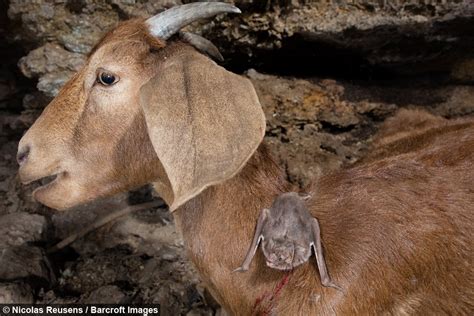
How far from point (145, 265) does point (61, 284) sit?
0.58m

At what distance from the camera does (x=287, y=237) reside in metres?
2.25

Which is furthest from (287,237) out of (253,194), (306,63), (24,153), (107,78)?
(306,63)

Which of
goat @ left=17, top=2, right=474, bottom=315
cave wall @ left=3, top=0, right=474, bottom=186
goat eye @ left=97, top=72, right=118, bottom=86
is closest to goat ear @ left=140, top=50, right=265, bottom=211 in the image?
goat @ left=17, top=2, right=474, bottom=315

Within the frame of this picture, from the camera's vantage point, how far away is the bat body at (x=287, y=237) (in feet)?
7.38

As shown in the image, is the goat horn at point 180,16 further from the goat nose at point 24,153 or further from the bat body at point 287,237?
the bat body at point 287,237

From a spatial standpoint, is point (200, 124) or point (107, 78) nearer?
point (200, 124)

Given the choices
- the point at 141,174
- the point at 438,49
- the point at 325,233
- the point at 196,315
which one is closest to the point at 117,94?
the point at 141,174

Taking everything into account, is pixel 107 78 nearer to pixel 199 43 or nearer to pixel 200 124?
pixel 199 43

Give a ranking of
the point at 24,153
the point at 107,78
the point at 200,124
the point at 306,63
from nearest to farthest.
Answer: the point at 200,124, the point at 107,78, the point at 24,153, the point at 306,63

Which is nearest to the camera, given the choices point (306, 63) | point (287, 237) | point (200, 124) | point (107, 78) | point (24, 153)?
point (200, 124)

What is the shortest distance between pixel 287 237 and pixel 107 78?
1052 millimetres

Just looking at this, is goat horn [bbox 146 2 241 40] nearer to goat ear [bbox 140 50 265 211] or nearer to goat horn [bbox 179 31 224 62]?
goat horn [bbox 179 31 224 62]

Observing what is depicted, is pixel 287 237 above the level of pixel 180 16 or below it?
below

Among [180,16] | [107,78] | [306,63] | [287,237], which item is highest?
[180,16]
